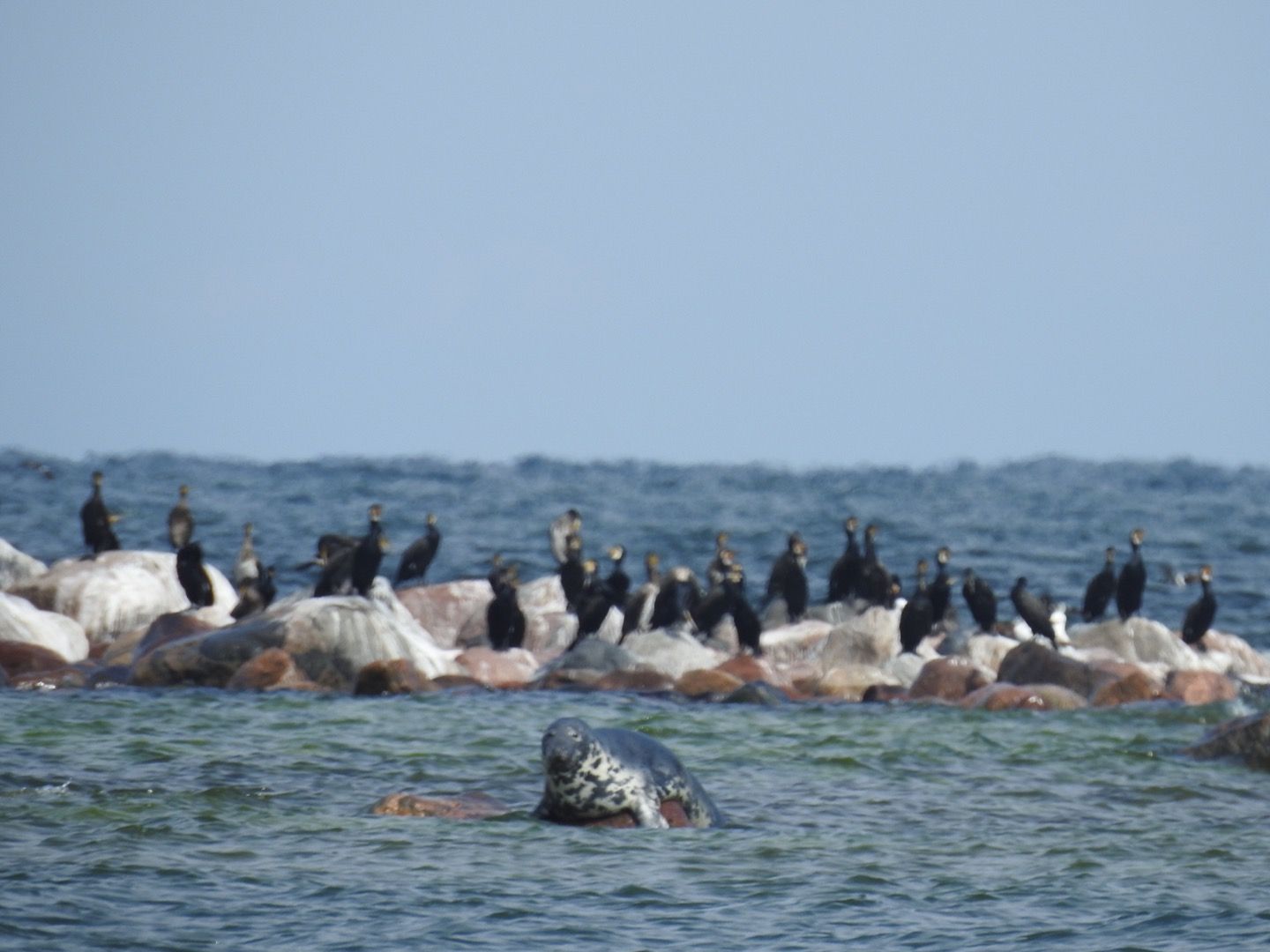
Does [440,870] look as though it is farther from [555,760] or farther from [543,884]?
[555,760]

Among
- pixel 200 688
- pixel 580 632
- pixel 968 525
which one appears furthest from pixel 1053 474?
pixel 200 688

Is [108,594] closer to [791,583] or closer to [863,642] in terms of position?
[791,583]

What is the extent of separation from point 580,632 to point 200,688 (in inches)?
236

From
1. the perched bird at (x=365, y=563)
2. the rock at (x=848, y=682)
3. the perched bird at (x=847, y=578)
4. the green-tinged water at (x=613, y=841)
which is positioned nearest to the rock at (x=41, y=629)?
the perched bird at (x=365, y=563)

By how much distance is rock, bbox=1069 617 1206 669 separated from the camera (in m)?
22.4

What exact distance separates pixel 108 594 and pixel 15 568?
227 cm

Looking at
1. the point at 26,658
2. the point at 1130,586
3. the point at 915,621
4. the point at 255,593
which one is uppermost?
the point at 1130,586

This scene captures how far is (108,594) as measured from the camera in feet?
74.6

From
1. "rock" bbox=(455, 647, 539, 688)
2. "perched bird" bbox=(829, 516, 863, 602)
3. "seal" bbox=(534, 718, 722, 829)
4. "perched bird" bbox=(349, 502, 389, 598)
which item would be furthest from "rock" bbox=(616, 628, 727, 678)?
"seal" bbox=(534, 718, 722, 829)

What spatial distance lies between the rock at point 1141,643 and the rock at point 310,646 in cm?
778

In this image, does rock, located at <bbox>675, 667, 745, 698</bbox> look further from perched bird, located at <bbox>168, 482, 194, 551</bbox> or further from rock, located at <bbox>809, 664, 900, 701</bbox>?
perched bird, located at <bbox>168, 482, 194, 551</bbox>

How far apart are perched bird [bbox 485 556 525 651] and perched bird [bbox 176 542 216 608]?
3.08 metres

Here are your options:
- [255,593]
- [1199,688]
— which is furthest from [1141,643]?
[255,593]

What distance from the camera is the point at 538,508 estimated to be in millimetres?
53906
